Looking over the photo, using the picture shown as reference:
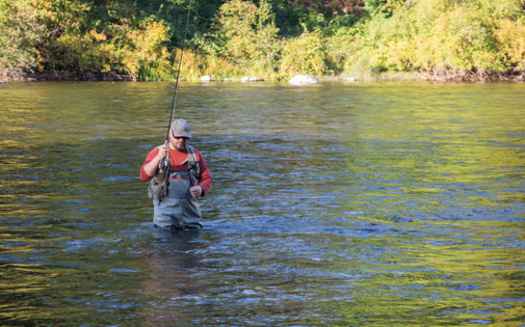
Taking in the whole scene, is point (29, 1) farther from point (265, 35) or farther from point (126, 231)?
point (126, 231)

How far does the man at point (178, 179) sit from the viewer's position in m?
8.22

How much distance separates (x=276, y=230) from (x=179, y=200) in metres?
1.19

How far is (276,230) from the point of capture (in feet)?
28.8

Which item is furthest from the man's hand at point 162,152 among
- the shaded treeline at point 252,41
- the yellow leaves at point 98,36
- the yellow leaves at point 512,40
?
the yellow leaves at point 512,40

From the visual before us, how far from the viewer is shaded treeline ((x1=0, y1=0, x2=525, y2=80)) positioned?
39812mm

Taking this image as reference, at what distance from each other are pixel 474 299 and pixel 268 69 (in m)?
38.5

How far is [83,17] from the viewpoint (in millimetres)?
42438

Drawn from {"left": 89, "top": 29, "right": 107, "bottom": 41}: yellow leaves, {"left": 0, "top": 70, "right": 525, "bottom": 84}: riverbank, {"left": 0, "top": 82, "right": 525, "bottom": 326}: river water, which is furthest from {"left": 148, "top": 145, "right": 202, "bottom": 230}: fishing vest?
{"left": 89, "top": 29, "right": 107, "bottom": 41}: yellow leaves

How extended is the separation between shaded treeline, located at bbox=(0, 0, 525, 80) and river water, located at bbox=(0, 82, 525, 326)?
21052 mm

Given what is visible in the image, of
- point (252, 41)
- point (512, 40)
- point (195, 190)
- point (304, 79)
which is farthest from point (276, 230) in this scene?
point (252, 41)

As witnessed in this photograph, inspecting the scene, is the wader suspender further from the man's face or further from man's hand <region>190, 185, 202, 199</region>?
man's hand <region>190, 185, 202, 199</region>

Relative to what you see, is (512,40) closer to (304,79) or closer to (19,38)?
(304,79)

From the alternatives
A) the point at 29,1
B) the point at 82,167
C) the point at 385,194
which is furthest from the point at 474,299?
the point at 29,1

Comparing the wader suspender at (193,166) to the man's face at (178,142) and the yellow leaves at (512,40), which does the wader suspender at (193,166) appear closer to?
the man's face at (178,142)
